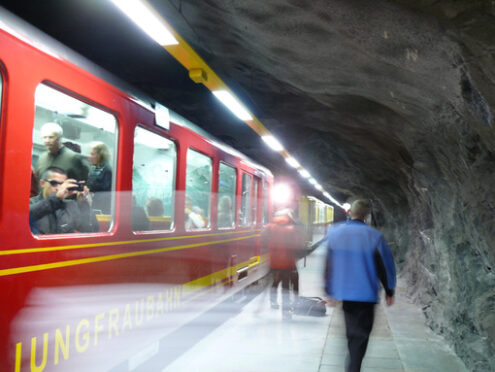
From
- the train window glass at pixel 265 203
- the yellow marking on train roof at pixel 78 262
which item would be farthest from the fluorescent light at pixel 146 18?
the train window glass at pixel 265 203

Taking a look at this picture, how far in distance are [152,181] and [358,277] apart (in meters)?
2.27

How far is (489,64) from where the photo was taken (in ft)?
9.75

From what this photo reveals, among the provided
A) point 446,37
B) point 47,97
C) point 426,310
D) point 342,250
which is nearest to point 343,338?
point 426,310

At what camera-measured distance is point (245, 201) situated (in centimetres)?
905

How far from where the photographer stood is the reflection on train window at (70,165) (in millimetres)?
3314

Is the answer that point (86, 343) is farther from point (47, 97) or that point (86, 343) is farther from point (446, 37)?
point (446, 37)

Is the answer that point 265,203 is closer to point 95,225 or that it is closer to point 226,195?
point 226,195

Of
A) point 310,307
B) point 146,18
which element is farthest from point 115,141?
point 310,307

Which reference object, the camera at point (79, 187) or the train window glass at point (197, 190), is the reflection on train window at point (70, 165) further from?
the train window glass at point (197, 190)

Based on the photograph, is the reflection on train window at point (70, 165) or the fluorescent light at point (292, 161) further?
the fluorescent light at point (292, 161)

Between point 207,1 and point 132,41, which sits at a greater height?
point 132,41

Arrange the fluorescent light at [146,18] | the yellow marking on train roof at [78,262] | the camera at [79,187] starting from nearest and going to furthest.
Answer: the yellow marking on train roof at [78,262] < the camera at [79,187] < the fluorescent light at [146,18]

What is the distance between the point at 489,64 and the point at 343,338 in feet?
14.3

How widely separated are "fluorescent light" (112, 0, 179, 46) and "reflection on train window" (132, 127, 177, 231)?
2.99ft
